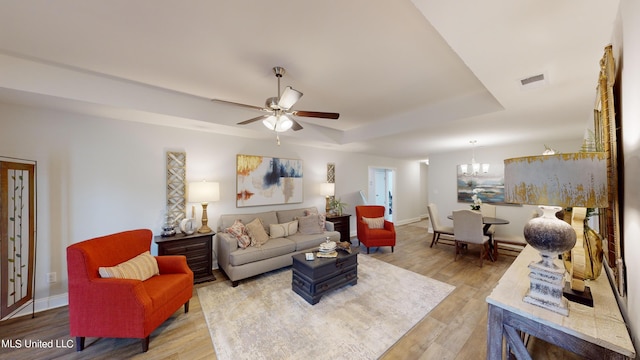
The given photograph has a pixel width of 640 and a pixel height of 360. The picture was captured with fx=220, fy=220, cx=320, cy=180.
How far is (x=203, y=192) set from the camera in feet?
10.6

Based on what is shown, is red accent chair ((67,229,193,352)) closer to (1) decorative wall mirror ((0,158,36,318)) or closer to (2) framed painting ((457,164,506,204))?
Answer: (1) decorative wall mirror ((0,158,36,318))

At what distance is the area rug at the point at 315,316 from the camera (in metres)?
1.92

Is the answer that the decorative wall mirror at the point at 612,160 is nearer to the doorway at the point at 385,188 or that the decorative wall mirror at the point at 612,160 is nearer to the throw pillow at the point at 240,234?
the throw pillow at the point at 240,234

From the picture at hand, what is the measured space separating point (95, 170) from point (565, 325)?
4438mm

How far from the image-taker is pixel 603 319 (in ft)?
3.43

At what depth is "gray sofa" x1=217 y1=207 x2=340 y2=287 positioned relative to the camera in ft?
9.94

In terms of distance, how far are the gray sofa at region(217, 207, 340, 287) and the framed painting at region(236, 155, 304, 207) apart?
12.5 inches

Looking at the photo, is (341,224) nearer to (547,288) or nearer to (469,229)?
(469,229)

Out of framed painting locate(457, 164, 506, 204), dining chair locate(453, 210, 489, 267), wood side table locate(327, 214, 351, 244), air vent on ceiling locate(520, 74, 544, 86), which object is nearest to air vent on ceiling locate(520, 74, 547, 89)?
air vent on ceiling locate(520, 74, 544, 86)

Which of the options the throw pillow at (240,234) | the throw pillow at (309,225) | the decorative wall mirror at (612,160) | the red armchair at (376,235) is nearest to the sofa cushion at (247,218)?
the throw pillow at (240,234)

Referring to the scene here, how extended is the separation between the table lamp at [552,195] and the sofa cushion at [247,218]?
3.49 m

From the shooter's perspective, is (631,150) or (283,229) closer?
(631,150)

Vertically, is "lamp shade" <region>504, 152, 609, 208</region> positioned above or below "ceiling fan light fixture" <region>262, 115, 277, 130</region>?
below

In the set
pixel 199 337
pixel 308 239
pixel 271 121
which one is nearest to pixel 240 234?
pixel 308 239
